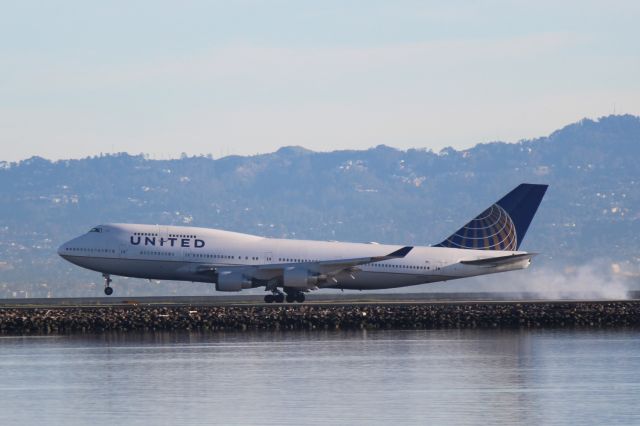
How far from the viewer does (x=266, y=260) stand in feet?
262

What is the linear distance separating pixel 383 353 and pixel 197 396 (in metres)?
13.3

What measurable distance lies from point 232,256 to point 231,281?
70.0 inches

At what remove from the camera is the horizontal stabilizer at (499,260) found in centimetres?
8018

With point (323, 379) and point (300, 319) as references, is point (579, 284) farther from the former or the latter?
point (323, 379)

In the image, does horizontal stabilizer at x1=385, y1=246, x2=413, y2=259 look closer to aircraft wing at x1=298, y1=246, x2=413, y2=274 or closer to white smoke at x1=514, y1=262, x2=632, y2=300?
aircraft wing at x1=298, y1=246, x2=413, y2=274

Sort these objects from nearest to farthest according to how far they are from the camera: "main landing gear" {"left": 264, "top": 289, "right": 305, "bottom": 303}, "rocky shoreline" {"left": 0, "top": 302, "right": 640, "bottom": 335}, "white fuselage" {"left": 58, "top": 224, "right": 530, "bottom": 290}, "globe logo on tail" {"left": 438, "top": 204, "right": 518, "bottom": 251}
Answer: "rocky shoreline" {"left": 0, "top": 302, "right": 640, "bottom": 335}
"white fuselage" {"left": 58, "top": 224, "right": 530, "bottom": 290}
"main landing gear" {"left": 264, "top": 289, "right": 305, "bottom": 303}
"globe logo on tail" {"left": 438, "top": 204, "right": 518, "bottom": 251}

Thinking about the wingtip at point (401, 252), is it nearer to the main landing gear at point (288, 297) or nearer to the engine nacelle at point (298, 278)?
the engine nacelle at point (298, 278)

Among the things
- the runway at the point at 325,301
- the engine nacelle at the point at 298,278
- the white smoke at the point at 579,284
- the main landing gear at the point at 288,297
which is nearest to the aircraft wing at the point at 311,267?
the engine nacelle at the point at 298,278

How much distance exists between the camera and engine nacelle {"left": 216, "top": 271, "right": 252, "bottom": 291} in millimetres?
78125

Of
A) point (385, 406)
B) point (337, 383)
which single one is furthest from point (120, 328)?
point (385, 406)

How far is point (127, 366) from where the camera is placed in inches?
1916

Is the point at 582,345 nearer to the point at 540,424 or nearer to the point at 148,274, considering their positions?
the point at 540,424

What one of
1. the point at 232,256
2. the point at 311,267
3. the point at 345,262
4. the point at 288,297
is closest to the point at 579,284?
the point at 345,262

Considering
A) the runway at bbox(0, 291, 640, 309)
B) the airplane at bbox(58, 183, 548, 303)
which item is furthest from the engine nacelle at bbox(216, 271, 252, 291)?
the runway at bbox(0, 291, 640, 309)
